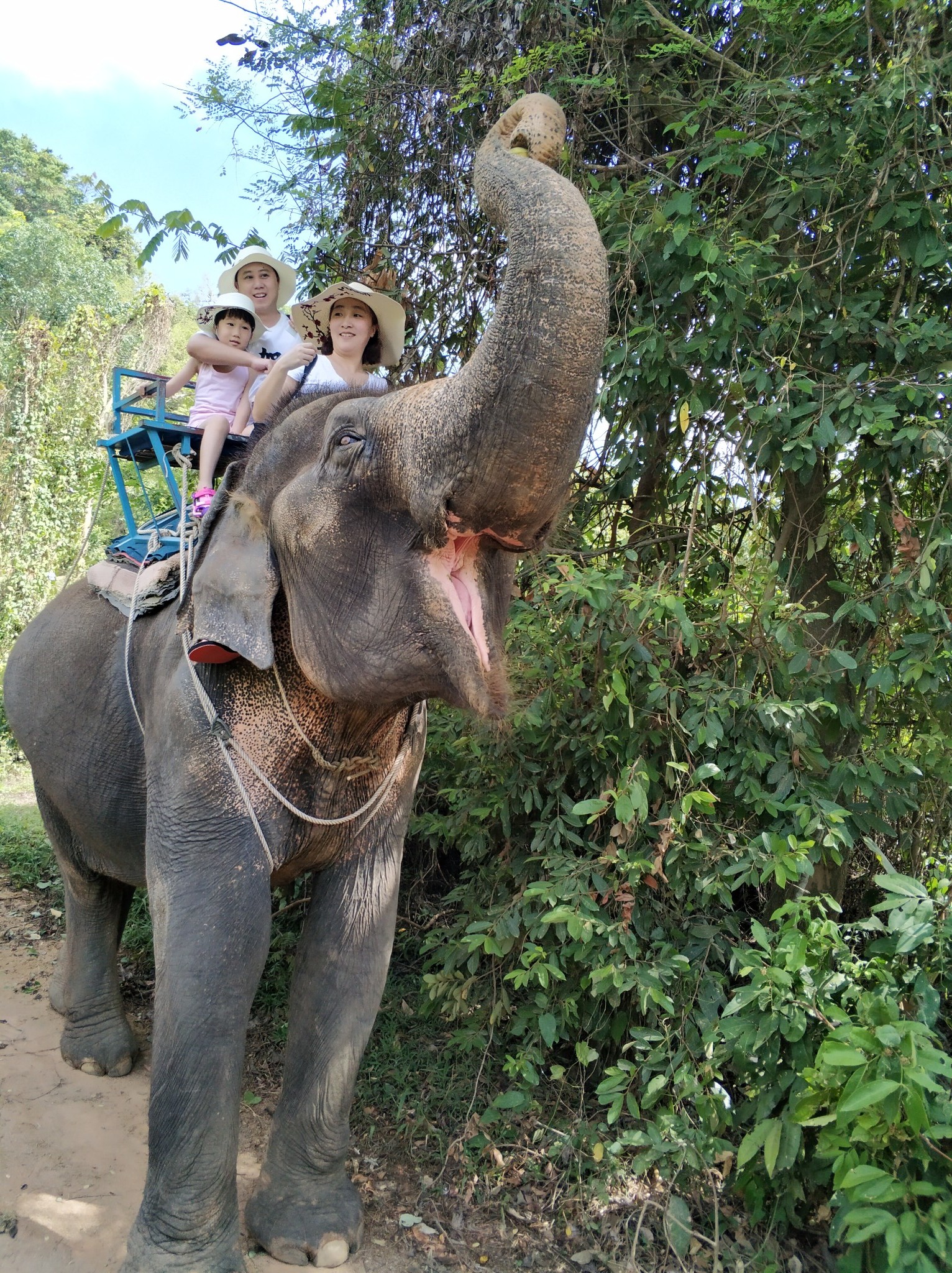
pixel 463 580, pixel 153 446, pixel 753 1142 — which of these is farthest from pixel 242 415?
pixel 753 1142

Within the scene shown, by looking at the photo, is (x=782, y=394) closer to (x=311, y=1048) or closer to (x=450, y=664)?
(x=450, y=664)

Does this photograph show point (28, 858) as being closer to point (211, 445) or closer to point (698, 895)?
point (211, 445)

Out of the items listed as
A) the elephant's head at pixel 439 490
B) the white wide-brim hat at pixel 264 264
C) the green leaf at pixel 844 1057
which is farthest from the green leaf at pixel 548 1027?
the white wide-brim hat at pixel 264 264

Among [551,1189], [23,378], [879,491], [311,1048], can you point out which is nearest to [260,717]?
[311,1048]

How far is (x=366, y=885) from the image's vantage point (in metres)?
2.77

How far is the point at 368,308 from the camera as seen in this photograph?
9.99 feet

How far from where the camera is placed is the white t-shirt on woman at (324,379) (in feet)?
8.67

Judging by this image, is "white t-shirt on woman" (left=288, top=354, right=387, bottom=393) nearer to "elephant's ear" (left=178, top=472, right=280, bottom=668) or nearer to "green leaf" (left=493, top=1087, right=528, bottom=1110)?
"elephant's ear" (left=178, top=472, right=280, bottom=668)

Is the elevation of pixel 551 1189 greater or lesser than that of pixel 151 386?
lesser

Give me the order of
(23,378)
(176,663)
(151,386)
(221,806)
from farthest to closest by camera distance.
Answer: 1. (23,378)
2. (151,386)
3. (176,663)
4. (221,806)

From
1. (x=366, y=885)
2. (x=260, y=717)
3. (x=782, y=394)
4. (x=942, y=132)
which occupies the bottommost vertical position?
(x=366, y=885)

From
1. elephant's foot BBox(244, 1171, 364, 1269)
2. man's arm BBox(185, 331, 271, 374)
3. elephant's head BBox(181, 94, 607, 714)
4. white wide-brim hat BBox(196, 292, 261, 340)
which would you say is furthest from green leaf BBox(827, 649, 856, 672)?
white wide-brim hat BBox(196, 292, 261, 340)

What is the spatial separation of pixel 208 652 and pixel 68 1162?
1.69m

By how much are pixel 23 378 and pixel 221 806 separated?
1066 cm
